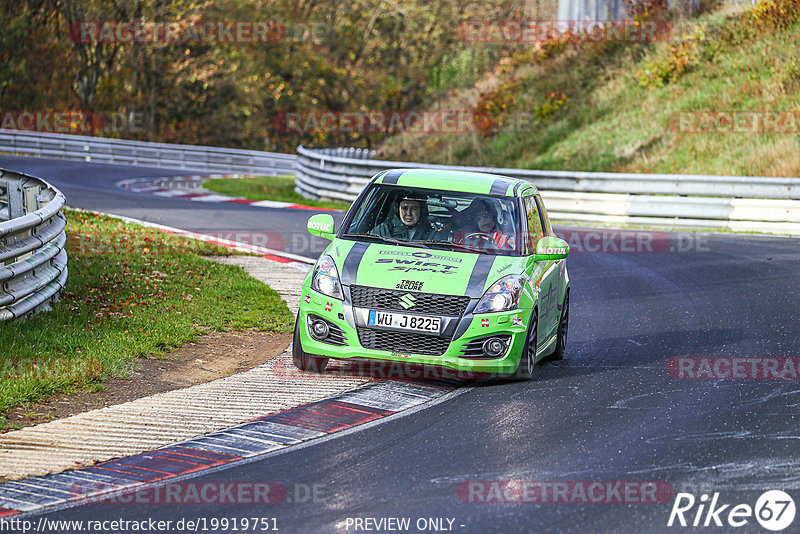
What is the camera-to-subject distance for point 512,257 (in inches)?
354

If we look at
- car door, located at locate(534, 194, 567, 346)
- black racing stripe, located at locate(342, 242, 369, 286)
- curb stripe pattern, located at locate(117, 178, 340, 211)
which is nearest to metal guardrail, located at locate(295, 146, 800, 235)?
curb stripe pattern, located at locate(117, 178, 340, 211)

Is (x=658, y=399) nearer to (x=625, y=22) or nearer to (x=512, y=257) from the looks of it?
(x=512, y=257)

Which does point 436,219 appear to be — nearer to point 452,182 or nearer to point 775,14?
point 452,182

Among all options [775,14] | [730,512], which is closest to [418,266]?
[730,512]

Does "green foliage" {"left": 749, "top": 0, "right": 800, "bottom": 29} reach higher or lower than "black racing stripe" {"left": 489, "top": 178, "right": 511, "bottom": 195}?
higher

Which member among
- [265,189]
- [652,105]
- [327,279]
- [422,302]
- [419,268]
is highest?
[652,105]

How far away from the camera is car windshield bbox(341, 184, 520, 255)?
920 centimetres

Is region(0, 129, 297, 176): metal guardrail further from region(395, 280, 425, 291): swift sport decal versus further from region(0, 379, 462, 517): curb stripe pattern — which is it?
region(0, 379, 462, 517): curb stripe pattern

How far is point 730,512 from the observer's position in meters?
5.65

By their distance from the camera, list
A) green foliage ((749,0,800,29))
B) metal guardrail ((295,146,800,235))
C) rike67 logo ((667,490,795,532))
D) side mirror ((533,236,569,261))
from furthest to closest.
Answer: green foliage ((749,0,800,29)) < metal guardrail ((295,146,800,235)) < side mirror ((533,236,569,261)) < rike67 logo ((667,490,795,532))

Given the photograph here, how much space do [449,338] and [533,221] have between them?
6.46ft

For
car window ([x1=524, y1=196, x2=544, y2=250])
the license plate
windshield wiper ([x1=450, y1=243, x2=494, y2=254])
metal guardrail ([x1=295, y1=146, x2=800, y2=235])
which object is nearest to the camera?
the license plate

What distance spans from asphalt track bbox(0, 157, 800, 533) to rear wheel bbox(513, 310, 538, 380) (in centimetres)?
10

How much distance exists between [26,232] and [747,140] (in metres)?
20.8
